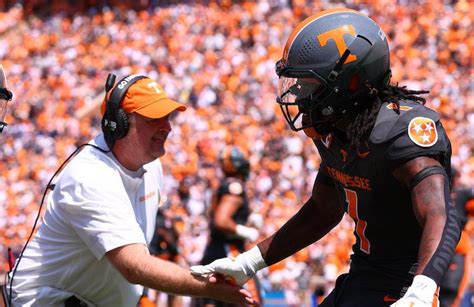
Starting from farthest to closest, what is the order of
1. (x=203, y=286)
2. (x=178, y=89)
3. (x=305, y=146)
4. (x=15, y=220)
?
(x=178, y=89) < (x=15, y=220) < (x=305, y=146) < (x=203, y=286)

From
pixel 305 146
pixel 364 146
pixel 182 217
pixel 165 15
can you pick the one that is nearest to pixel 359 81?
pixel 364 146

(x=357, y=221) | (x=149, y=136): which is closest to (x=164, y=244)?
(x=149, y=136)

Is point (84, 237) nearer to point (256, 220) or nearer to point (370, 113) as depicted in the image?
point (370, 113)

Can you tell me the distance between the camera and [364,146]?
349 centimetres

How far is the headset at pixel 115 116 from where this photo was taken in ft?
14.5

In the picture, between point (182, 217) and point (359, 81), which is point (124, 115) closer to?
point (359, 81)

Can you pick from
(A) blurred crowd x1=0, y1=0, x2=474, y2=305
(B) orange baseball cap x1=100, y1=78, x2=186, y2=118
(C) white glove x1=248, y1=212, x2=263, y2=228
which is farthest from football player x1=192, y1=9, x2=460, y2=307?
(C) white glove x1=248, y1=212, x2=263, y2=228

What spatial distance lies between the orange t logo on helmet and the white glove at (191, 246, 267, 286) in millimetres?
967

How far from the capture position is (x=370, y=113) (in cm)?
357

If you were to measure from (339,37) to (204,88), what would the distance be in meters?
16.3

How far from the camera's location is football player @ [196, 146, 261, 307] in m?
7.69

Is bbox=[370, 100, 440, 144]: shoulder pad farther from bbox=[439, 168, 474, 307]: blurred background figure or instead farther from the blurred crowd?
the blurred crowd

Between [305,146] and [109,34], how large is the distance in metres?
10.0

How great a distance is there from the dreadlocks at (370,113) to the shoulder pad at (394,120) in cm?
3
